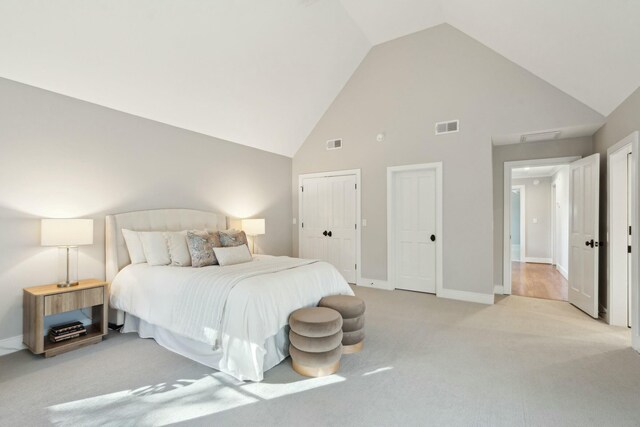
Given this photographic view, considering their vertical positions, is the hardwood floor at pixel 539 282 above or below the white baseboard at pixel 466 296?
below

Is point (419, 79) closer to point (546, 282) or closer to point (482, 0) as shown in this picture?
point (482, 0)

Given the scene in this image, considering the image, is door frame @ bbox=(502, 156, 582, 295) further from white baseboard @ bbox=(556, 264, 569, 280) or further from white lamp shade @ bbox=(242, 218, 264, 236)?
white lamp shade @ bbox=(242, 218, 264, 236)

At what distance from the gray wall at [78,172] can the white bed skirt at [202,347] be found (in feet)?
3.59

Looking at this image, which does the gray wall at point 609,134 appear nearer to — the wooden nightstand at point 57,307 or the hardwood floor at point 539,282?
the hardwood floor at point 539,282

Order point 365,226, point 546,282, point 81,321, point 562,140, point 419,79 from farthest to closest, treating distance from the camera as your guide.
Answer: point 546,282
point 365,226
point 419,79
point 562,140
point 81,321

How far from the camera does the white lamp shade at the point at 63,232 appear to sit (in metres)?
2.85

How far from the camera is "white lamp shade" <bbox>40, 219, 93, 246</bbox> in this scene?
2.85m

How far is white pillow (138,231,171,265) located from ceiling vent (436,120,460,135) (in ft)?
13.7

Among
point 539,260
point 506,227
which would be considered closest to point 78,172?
point 506,227

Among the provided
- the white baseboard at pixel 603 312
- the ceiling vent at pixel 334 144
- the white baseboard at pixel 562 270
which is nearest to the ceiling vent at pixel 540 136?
the white baseboard at pixel 603 312

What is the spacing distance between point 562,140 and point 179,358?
5724mm

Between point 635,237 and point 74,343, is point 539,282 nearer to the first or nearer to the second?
point 635,237

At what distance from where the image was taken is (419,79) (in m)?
4.93

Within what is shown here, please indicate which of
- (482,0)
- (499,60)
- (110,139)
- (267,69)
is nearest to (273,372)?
(110,139)
